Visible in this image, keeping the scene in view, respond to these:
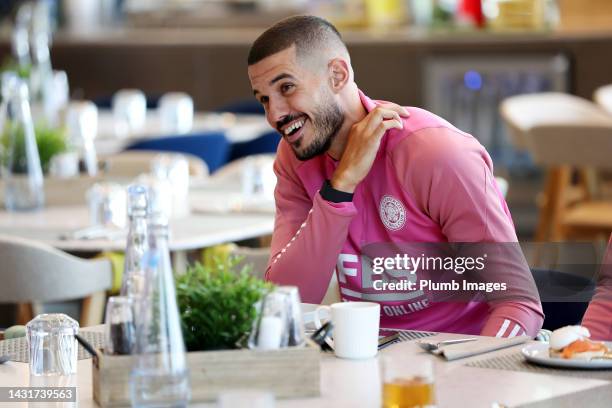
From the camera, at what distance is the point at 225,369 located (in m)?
1.88

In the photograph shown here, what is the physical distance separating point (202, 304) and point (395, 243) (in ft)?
2.44

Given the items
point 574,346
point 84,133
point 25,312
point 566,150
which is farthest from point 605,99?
point 574,346

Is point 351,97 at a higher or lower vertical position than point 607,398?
higher

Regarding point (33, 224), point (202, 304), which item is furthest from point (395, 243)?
point (33, 224)

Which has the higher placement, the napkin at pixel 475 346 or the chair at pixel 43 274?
the napkin at pixel 475 346

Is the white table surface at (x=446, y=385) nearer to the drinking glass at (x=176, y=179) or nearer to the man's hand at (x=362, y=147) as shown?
the man's hand at (x=362, y=147)

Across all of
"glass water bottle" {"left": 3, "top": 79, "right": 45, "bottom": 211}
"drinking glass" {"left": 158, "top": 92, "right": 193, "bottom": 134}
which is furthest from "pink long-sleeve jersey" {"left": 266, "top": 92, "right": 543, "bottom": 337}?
"drinking glass" {"left": 158, "top": 92, "right": 193, "bottom": 134}

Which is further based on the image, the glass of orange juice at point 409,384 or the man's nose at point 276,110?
the man's nose at point 276,110

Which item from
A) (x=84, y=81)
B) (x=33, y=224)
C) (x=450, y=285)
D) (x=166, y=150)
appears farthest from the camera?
(x=84, y=81)

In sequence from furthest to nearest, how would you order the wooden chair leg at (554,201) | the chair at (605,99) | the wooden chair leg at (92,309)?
the chair at (605,99), the wooden chair leg at (554,201), the wooden chair leg at (92,309)

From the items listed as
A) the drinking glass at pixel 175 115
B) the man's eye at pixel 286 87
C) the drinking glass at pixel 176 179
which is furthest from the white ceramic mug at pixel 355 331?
the drinking glass at pixel 175 115

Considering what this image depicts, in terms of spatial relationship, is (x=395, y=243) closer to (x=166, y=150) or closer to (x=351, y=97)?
(x=351, y=97)

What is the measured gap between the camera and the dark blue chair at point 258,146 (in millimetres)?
6477

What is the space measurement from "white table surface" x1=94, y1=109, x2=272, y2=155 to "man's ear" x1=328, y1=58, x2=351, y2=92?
3.67 metres
